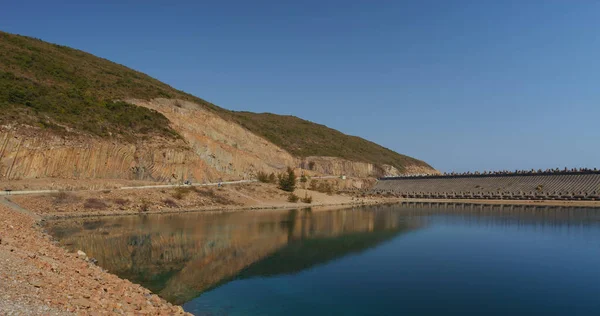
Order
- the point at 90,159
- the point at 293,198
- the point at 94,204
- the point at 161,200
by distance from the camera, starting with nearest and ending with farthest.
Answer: the point at 94,204 < the point at 161,200 < the point at 90,159 < the point at 293,198

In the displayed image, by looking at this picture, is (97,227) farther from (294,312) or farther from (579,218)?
(579,218)

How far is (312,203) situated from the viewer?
68188 mm

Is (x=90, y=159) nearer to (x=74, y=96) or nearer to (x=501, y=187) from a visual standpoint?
(x=74, y=96)

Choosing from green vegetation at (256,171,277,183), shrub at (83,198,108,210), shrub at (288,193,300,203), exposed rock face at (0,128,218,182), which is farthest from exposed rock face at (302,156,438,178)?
shrub at (83,198,108,210)

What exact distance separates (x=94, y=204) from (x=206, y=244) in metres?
20.3

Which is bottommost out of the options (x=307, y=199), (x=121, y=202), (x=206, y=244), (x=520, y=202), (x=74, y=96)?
(x=206, y=244)

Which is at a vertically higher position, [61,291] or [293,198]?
[293,198]

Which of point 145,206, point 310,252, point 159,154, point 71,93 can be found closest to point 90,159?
point 159,154

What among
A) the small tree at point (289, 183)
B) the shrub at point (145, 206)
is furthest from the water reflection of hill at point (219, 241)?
the small tree at point (289, 183)

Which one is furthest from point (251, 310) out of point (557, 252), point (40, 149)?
point (40, 149)

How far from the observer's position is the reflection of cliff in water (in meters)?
21.5

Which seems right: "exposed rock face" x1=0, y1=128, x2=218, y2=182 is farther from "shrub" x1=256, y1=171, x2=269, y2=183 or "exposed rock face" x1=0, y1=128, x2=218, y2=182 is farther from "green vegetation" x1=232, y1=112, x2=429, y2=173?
"green vegetation" x1=232, y1=112, x2=429, y2=173

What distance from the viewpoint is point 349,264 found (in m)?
24.8

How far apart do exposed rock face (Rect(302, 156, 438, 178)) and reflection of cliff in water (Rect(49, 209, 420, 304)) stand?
179 feet
